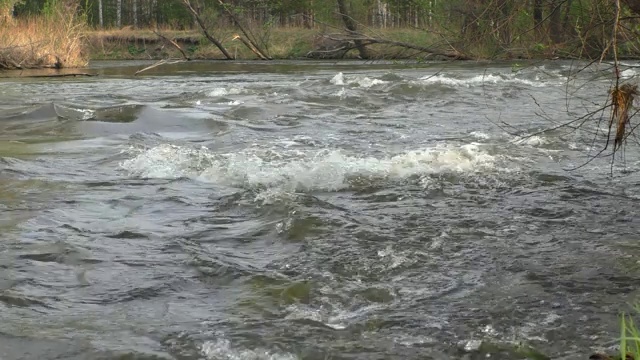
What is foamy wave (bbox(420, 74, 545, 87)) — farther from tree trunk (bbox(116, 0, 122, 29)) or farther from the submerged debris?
tree trunk (bbox(116, 0, 122, 29))

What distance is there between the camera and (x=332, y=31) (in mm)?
18422

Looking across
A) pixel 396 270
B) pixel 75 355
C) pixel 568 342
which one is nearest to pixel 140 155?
pixel 396 270

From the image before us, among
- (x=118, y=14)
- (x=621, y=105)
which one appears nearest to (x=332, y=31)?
(x=621, y=105)

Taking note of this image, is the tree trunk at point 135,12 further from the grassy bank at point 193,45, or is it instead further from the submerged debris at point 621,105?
the submerged debris at point 621,105

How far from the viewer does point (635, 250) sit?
4227mm

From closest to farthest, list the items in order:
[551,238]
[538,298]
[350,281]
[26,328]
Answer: [26,328] → [538,298] → [350,281] → [551,238]

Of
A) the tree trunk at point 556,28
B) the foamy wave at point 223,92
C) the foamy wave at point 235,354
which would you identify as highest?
the tree trunk at point 556,28

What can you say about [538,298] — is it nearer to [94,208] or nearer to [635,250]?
[635,250]

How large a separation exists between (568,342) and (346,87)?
10763 millimetres

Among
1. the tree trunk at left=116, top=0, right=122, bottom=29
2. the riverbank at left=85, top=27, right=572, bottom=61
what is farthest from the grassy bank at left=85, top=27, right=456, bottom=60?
the tree trunk at left=116, top=0, right=122, bottom=29

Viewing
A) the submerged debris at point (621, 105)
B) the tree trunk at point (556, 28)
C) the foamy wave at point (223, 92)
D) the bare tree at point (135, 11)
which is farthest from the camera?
the bare tree at point (135, 11)

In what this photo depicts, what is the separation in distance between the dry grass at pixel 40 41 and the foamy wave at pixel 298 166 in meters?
14.5

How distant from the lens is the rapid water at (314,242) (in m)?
3.26

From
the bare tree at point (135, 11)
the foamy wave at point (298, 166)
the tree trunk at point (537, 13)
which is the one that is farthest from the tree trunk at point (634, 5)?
the bare tree at point (135, 11)
